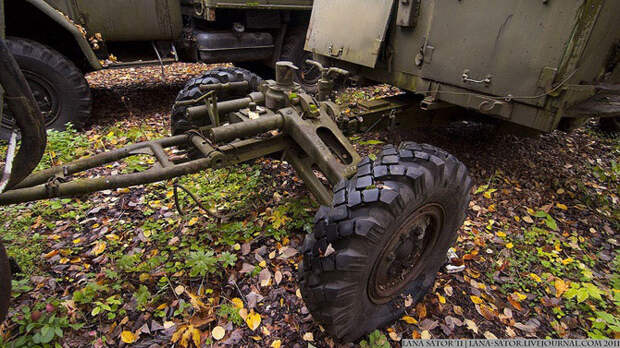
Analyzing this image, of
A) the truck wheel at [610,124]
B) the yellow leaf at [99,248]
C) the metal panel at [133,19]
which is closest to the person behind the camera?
the yellow leaf at [99,248]

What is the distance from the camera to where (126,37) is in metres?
5.73

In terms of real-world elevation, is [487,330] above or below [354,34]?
below

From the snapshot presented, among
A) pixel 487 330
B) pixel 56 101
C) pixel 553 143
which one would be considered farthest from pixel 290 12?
pixel 487 330

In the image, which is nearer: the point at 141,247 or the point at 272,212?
the point at 141,247

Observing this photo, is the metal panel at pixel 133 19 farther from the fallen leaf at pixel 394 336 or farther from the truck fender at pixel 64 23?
the fallen leaf at pixel 394 336

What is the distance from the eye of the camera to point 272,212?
3.45m

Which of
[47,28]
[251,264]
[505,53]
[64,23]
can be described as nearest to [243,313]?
[251,264]

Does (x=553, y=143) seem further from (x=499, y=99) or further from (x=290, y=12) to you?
(x=290, y=12)

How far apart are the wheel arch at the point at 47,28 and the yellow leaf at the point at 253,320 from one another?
4360 mm

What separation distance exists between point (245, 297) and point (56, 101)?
412 cm

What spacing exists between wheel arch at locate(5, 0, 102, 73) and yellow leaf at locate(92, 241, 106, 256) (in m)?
3.09

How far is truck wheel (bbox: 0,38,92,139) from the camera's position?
175 inches

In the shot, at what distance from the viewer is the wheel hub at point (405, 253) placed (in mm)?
2182

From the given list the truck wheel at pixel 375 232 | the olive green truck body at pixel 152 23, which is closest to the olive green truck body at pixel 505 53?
the truck wheel at pixel 375 232
